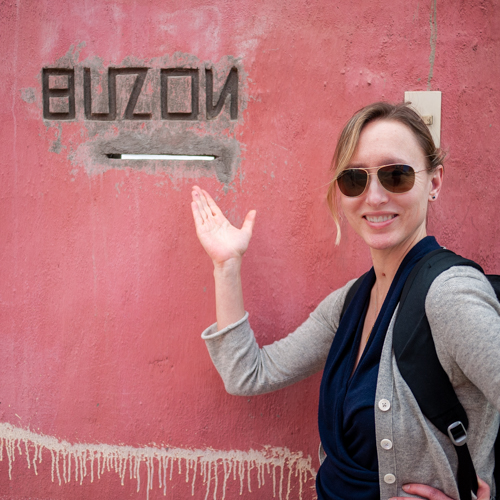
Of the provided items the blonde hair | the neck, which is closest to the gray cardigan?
the neck

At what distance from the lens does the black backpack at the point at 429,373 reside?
1217mm

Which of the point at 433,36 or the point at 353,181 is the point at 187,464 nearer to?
the point at 353,181

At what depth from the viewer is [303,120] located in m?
1.88

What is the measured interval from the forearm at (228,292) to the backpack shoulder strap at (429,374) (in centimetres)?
59

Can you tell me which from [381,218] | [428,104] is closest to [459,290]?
[381,218]

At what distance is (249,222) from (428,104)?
88cm

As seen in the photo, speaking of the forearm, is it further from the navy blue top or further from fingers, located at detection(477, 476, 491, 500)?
fingers, located at detection(477, 476, 491, 500)

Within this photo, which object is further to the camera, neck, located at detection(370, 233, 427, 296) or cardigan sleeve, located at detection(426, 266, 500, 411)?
neck, located at detection(370, 233, 427, 296)

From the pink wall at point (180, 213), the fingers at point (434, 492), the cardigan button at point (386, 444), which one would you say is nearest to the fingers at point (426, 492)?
the fingers at point (434, 492)

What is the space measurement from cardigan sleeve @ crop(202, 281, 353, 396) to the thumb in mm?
333

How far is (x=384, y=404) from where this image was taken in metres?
1.25

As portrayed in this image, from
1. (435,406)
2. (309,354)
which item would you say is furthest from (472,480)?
(309,354)

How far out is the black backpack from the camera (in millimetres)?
1217

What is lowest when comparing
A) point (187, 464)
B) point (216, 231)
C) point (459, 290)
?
point (187, 464)
